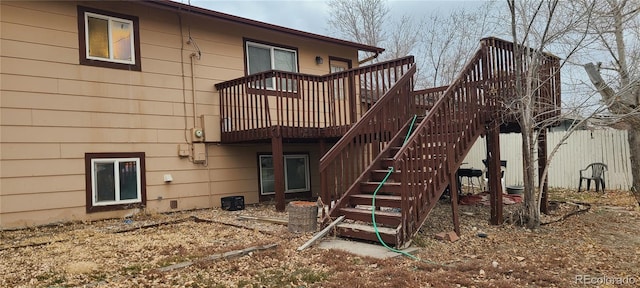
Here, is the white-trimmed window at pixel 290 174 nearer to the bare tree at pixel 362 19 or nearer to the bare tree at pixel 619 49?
the bare tree at pixel 619 49

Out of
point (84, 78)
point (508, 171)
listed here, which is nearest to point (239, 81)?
point (84, 78)

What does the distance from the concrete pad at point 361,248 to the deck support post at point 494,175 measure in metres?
2.22

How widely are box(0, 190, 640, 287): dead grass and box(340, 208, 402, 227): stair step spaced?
423mm

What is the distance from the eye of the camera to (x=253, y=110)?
830 centimetres

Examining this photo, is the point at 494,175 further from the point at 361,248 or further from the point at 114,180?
the point at 114,180

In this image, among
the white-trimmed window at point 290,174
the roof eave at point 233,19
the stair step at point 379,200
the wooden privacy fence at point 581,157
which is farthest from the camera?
the wooden privacy fence at point 581,157

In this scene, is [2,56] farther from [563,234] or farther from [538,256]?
[563,234]

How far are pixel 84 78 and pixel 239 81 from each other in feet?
8.67

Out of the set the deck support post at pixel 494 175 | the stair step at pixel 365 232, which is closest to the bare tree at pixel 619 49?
the deck support post at pixel 494 175

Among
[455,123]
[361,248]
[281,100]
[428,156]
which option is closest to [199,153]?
[281,100]

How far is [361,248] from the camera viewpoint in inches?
196

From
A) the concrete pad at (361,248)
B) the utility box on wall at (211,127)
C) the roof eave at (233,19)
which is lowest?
the concrete pad at (361,248)

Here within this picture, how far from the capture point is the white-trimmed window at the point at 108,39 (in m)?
7.26

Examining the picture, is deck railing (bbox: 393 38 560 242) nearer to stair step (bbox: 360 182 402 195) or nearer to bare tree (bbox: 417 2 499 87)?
stair step (bbox: 360 182 402 195)
